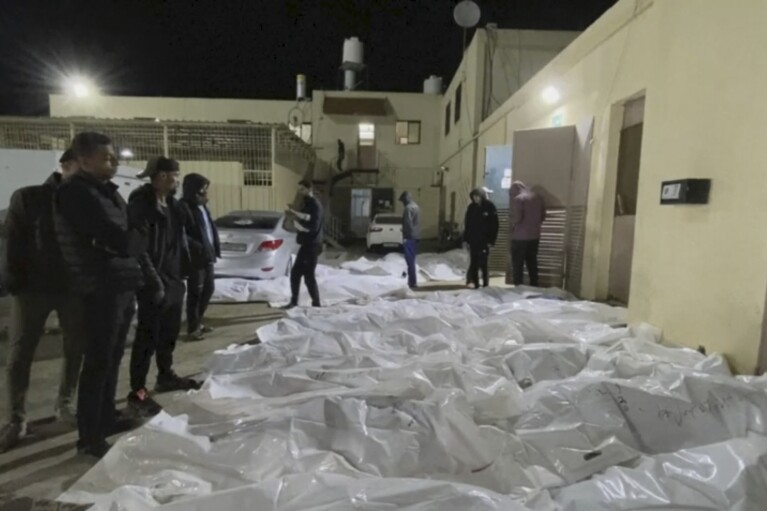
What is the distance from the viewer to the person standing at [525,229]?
274 inches

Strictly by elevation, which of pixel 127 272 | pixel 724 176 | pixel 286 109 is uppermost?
pixel 286 109

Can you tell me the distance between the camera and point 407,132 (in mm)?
21547

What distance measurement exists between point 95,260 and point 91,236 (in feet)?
0.42

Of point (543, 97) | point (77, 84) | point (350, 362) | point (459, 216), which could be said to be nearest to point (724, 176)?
point (350, 362)

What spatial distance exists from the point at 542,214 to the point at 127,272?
5836mm

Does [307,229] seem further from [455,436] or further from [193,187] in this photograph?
[455,436]

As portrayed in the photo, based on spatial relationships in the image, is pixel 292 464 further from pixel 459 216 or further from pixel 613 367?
pixel 459 216

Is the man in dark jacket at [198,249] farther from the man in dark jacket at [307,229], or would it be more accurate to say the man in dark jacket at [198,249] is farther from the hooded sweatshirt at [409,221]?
the hooded sweatshirt at [409,221]

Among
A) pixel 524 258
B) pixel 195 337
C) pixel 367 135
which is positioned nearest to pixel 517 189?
pixel 524 258

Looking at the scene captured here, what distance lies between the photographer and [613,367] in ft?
10.4

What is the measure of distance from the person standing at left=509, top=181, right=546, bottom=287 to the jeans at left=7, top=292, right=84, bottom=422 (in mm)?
5640

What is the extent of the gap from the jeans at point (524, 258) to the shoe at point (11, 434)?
19.8 ft

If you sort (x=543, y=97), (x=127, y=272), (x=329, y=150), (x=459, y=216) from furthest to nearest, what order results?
1. (x=329, y=150)
2. (x=459, y=216)
3. (x=543, y=97)
4. (x=127, y=272)

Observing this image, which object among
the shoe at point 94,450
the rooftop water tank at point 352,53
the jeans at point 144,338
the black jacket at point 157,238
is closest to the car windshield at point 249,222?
the black jacket at point 157,238
